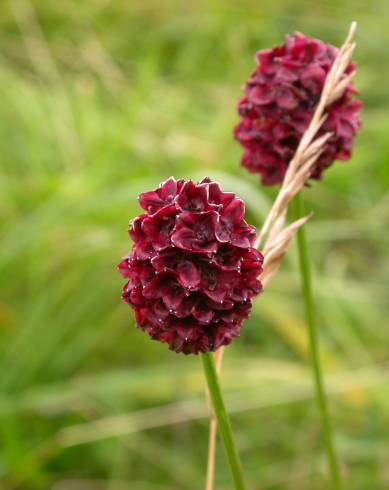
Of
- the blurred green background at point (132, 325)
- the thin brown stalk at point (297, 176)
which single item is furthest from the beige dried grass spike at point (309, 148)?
the blurred green background at point (132, 325)

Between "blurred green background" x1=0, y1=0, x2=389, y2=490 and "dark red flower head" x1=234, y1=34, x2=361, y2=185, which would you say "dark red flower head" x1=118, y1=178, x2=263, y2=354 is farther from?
"blurred green background" x1=0, y1=0, x2=389, y2=490

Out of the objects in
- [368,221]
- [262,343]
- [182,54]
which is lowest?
[262,343]

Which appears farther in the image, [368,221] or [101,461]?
[368,221]

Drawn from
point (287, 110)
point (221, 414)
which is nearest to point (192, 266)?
point (221, 414)

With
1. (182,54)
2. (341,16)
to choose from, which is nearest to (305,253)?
(182,54)

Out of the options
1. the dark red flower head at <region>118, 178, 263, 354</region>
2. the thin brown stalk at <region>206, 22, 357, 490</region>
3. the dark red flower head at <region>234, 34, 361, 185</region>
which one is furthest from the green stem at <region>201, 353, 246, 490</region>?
the dark red flower head at <region>234, 34, 361, 185</region>

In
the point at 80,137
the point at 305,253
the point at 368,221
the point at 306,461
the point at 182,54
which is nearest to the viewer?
the point at 305,253

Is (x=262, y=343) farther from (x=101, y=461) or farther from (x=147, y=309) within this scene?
(x=147, y=309)
